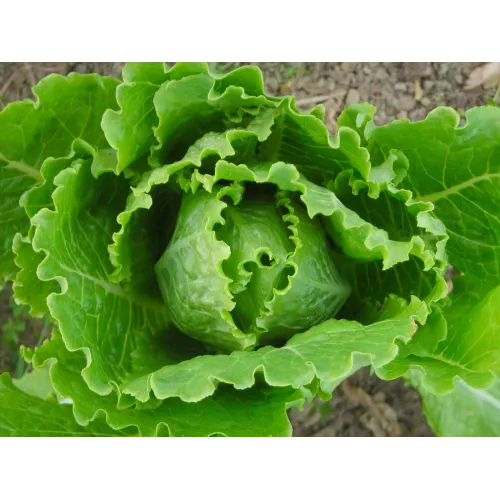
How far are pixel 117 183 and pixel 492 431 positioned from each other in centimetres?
208

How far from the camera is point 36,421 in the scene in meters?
2.51

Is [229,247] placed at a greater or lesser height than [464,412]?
greater

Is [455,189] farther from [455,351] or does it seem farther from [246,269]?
[246,269]

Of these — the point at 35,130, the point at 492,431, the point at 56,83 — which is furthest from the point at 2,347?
the point at 492,431

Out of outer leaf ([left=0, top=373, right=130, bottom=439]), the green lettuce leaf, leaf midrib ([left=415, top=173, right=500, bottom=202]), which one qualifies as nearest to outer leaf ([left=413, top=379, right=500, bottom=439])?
the green lettuce leaf

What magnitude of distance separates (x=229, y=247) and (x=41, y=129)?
1.06 metres

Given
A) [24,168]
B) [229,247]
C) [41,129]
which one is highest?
[41,129]

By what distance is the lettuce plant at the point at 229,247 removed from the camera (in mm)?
2125

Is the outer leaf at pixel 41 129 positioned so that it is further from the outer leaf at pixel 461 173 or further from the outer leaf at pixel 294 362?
the outer leaf at pixel 461 173

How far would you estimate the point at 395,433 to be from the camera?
3.67 meters

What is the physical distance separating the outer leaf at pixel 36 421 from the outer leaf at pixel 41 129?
572mm

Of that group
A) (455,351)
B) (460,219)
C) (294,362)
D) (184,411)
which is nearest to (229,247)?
(294,362)

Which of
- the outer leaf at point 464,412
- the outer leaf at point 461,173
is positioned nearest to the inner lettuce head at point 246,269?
the outer leaf at point 461,173
